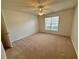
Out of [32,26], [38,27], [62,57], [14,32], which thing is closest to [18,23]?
[14,32]

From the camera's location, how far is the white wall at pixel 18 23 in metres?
4.18

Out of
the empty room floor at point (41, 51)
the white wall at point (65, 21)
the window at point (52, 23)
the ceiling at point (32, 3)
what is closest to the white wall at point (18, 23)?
the ceiling at point (32, 3)

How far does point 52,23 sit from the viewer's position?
22.2 feet

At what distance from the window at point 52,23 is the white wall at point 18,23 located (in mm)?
1274

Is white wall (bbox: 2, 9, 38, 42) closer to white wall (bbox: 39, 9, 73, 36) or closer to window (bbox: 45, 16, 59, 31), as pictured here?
window (bbox: 45, 16, 59, 31)

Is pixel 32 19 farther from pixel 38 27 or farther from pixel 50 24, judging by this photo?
pixel 50 24

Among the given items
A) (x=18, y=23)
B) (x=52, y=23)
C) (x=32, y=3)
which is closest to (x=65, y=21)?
(x=52, y=23)

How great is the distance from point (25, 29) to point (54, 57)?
3.69 metres

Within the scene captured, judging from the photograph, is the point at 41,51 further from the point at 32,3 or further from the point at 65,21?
the point at 65,21

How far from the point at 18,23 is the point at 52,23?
323 cm

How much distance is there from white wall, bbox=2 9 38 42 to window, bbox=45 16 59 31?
127 centimetres

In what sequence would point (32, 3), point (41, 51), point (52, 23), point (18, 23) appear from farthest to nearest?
point (52, 23)
point (18, 23)
point (32, 3)
point (41, 51)

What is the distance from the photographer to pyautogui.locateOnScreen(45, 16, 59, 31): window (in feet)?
21.0

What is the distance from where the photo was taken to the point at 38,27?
755cm
